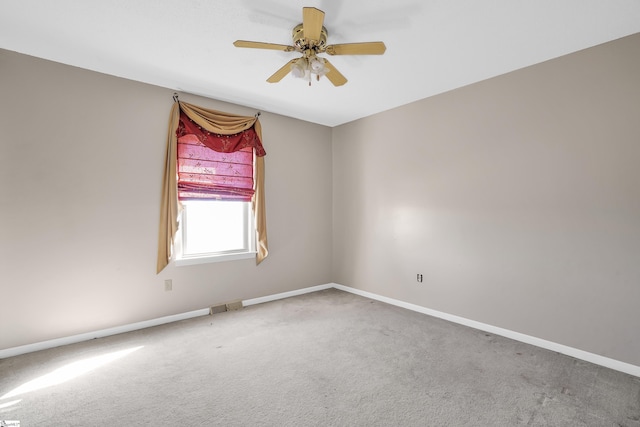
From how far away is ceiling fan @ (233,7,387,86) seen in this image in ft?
6.58

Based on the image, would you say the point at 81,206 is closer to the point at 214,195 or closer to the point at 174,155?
the point at 174,155

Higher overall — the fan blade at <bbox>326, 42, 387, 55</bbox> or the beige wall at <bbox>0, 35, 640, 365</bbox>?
the fan blade at <bbox>326, 42, 387, 55</bbox>

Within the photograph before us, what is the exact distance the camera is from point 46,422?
1.79 meters

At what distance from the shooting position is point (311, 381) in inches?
88.1

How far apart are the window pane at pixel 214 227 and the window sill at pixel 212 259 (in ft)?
0.40

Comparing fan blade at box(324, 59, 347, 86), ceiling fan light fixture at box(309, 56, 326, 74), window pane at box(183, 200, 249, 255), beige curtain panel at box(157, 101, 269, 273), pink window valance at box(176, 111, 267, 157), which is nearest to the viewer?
ceiling fan light fixture at box(309, 56, 326, 74)

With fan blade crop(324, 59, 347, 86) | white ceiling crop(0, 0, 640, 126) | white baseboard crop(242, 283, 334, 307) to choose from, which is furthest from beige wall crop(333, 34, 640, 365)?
fan blade crop(324, 59, 347, 86)

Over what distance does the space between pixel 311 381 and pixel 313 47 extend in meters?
2.49

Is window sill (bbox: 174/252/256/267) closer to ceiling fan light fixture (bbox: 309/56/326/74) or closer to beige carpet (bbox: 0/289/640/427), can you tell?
beige carpet (bbox: 0/289/640/427)

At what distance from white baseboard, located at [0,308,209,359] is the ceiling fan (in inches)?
108

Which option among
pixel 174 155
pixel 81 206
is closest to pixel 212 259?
pixel 174 155

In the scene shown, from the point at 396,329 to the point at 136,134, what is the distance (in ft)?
11.2

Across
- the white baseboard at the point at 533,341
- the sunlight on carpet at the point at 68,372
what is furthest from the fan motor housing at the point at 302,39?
the white baseboard at the point at 533,341

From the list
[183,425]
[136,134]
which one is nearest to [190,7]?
[136,134]
